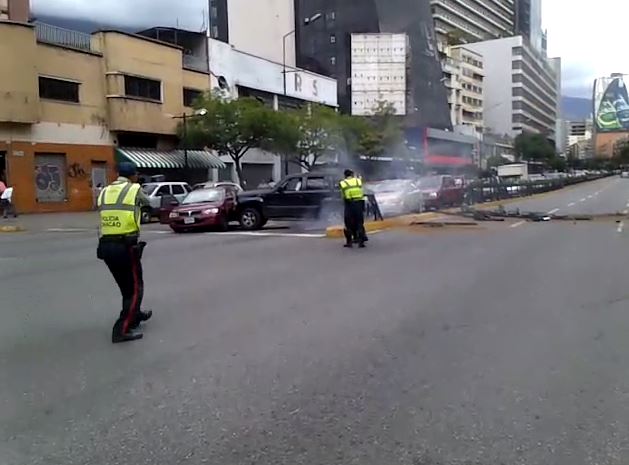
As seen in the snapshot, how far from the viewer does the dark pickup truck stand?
20.3 m

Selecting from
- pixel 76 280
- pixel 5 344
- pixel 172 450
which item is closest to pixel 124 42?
pixel 76 280

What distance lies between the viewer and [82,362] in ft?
19.1

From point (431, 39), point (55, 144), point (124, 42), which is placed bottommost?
point (55, 144)

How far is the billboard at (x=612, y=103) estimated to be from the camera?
18125 cm

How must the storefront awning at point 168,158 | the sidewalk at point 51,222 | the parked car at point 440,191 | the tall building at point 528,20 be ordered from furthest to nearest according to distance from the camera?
the tall building at point 528,20 → the storefront awning at point 168,158 → the parked car at point 440,191 → the sidewalk at point 51,222

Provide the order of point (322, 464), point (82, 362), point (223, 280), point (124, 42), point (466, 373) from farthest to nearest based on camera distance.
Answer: point (124, 42), point (223, 280), point (82, 362), point (466, 373), point (322, 464)

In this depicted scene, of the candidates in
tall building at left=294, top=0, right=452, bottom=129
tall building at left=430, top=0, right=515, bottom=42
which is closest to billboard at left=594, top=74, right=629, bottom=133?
tall building at left=430, top=0, right=515, bottom=42

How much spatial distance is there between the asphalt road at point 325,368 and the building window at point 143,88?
86.3 ft

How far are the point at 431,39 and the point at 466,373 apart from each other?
88363 mm

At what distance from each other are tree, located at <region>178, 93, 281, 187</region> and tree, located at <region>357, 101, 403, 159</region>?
12000 mm

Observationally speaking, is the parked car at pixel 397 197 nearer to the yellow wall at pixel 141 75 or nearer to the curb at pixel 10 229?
the curb at pixel 10 229

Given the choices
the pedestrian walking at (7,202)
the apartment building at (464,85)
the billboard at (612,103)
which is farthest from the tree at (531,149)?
the pedestrian walking at (7,202)

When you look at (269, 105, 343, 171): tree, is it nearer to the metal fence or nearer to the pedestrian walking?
the metal fence

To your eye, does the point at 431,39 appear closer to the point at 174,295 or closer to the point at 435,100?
the point at 435,100
